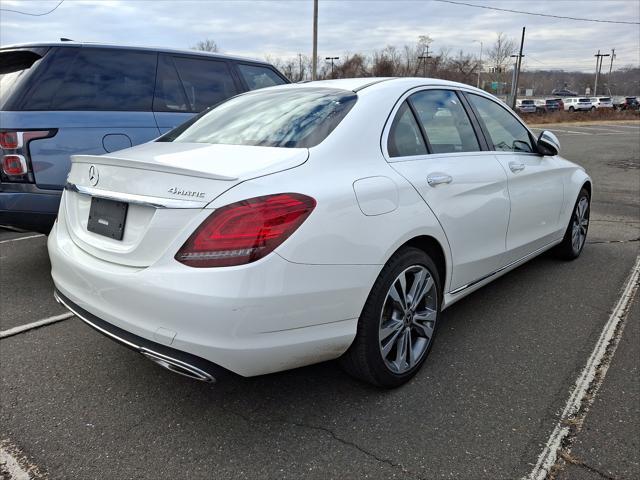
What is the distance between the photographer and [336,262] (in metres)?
2.23

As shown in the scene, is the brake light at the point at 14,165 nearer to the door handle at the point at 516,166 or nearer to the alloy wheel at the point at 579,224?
the door handle at the point at 516,166

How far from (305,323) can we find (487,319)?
77.1 inches

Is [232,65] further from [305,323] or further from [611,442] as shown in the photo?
[611,442]

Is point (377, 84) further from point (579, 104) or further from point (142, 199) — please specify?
point (579, 104)

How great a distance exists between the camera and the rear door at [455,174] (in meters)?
2.84

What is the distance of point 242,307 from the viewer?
2016 mm

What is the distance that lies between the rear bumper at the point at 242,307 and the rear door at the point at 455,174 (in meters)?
0.71

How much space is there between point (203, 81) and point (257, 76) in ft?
2.76

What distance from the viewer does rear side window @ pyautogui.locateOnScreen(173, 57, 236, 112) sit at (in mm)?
5234

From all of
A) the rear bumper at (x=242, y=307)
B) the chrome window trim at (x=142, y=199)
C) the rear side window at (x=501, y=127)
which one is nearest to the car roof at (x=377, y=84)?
the rear side window at (x=501, y=127)

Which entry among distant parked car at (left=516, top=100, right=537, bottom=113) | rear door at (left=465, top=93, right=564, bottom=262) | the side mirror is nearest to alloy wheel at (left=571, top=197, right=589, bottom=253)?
rear door at (left=465, top=93, right=564, bottom=262)

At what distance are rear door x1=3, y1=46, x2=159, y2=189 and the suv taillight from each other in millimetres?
41

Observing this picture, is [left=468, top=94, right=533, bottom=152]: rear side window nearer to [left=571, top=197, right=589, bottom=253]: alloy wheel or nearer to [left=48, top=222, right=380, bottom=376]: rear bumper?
[left=571, top=197, right=589, bottom=253]: alloy wheel

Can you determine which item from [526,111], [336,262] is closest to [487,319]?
[336,262]
